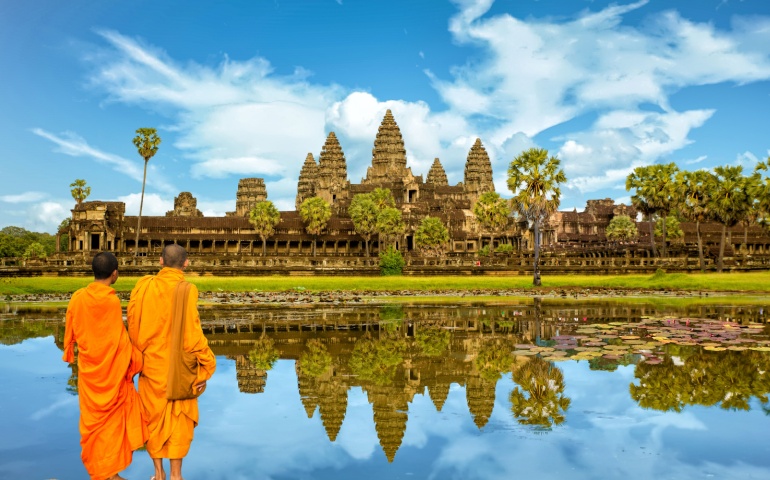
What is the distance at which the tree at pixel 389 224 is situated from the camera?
7562cm

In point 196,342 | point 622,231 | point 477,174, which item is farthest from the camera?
point 477,174

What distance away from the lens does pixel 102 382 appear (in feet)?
21.7

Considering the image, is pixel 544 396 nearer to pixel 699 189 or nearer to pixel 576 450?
pixel 576 450

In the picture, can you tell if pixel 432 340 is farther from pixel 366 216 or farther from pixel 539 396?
pixel 366 216

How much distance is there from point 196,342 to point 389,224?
69883 mm

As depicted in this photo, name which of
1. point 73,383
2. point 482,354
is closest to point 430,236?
point 482,354

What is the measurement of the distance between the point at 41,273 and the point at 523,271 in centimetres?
3449

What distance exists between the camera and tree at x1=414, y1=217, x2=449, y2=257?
80375mm

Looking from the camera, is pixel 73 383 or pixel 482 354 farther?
pixel 482 354

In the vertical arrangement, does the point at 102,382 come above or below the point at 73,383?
above

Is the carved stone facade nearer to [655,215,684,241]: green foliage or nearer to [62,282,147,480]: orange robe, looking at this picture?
[655,215,684,241]: green foliage

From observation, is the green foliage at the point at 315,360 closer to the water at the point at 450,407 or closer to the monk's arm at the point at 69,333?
the water at the point at 450,407

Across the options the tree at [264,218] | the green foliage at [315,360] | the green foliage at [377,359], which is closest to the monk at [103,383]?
the green foliage at [377,359]

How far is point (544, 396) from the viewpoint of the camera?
10617mm
